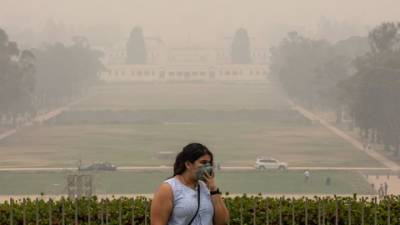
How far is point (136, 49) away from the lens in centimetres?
10600

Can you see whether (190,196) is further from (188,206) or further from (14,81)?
(14,81)

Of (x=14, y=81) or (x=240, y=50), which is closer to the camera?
(x=14, y=81)

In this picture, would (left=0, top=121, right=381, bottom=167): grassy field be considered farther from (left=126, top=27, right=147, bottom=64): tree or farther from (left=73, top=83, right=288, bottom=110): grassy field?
(left=126, top=27, right=147, bottom=64): tree

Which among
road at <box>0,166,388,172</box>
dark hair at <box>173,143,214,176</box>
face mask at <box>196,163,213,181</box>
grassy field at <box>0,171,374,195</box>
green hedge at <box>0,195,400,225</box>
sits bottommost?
grassy field at <box>0,171,374,195</box>

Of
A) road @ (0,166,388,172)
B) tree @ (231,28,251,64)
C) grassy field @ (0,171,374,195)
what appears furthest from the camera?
tree @ (231,28,251,64)

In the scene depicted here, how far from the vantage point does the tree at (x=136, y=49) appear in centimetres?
10444

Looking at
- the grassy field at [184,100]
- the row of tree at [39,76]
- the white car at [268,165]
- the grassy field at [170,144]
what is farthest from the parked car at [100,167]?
the grassy field at [184,100]

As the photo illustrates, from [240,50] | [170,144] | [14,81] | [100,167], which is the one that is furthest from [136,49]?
[100,167]

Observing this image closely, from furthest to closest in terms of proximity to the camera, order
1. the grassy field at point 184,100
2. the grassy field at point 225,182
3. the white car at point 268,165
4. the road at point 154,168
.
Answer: the grassy field at point 184,100 < the white car at point 268,165 < the road at point 154,168 < the grassy field at point 225,182

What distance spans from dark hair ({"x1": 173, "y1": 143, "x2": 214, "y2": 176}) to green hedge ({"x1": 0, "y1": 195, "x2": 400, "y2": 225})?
128 cm

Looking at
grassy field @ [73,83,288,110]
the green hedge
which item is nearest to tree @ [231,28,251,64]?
grassy field @ [73,83,288,110]

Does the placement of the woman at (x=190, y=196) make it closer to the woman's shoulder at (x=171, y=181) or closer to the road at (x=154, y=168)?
the woman's shoulder at (x=171, y=181)

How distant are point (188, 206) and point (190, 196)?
0.17 feet

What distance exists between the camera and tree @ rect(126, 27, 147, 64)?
104438 millimetres
